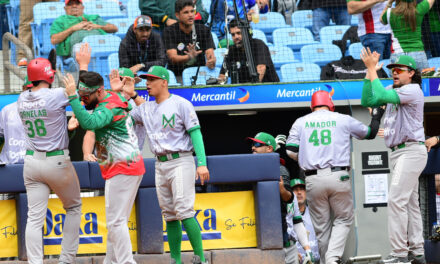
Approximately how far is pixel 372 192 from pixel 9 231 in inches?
176

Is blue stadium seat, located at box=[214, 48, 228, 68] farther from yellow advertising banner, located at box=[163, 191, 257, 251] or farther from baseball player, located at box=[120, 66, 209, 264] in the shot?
baseball player, located at box=[120, 66, 209, 264]

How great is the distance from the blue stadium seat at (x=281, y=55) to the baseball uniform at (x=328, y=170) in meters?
3.82

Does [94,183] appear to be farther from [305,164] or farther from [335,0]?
[335,0]

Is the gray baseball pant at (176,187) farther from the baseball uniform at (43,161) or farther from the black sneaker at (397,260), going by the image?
the black sneaker at (397,260)

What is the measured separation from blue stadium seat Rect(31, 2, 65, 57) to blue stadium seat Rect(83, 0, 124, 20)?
52 cm

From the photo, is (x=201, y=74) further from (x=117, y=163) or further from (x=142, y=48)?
(x=117, y=163)

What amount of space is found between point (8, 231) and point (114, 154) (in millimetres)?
1680

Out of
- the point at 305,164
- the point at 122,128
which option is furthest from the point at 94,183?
the point at 305,164

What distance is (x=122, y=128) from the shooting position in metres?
6.19

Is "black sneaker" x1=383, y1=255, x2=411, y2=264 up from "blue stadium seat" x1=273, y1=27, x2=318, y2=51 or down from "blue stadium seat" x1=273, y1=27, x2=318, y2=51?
down

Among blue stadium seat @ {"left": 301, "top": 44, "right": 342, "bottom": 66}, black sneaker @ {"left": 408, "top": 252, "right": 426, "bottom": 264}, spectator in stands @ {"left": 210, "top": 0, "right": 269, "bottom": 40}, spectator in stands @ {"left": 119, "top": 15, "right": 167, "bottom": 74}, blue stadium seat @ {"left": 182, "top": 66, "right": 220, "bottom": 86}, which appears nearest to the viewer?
black sneaker @ {"left": 408, "top": 252, "right": 426, "bottom": 264}

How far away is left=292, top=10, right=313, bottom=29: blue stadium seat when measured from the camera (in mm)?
12377

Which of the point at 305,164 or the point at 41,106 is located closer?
the point at 41,106

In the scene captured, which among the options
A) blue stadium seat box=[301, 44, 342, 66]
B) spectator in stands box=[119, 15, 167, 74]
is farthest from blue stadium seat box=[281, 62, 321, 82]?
spectator in stands box=[119, 15, 167, 74]
